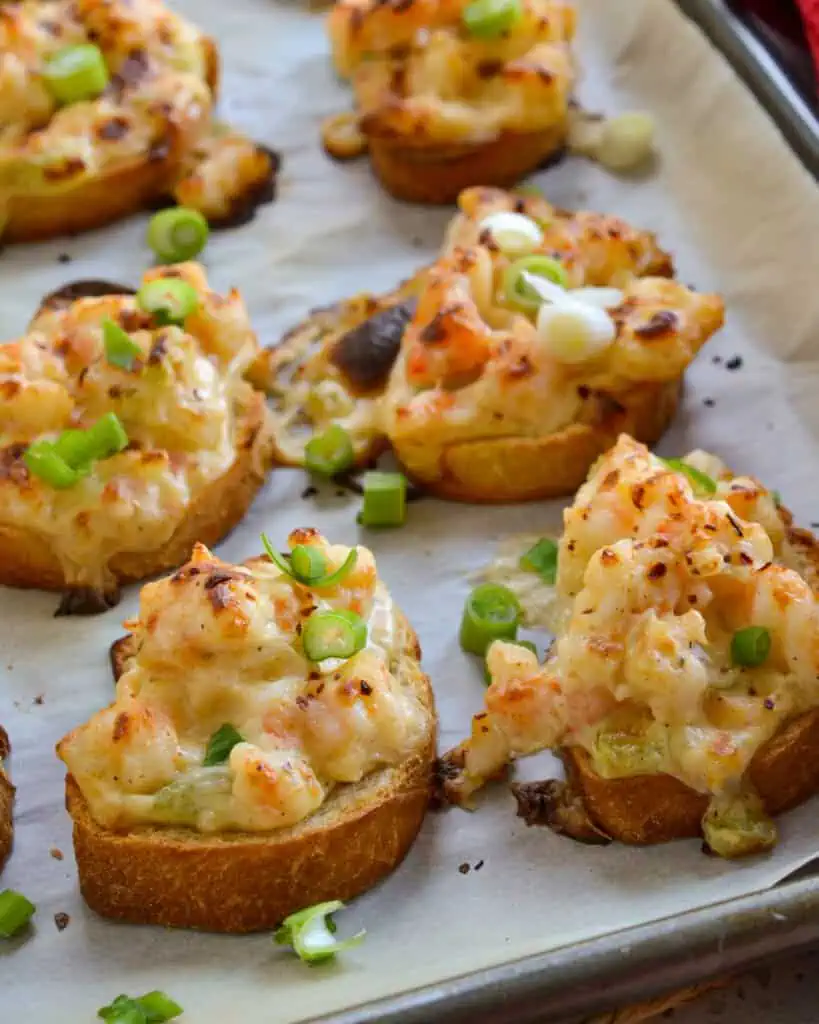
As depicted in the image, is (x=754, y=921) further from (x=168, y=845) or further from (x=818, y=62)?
(x=818, y=62)

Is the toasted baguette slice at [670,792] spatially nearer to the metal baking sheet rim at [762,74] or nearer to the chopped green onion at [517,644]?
the chopped green onion at [517,644]

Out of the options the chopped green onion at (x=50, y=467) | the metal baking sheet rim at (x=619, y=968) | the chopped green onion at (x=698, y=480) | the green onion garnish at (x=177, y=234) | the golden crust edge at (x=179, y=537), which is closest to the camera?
the metal baking sheet rim at (x=619, y=968)

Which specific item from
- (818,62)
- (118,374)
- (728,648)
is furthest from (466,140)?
(728,648)

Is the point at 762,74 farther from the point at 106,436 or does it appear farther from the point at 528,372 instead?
the point at 106,436

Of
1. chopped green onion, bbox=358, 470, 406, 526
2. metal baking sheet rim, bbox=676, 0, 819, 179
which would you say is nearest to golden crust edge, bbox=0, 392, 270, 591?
chopped green onion, bbox=358, 470, 406, 526

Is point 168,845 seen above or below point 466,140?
below

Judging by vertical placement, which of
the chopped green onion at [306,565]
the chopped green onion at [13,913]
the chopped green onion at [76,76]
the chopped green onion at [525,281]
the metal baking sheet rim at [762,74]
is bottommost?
the chopped green onion at [13,913]

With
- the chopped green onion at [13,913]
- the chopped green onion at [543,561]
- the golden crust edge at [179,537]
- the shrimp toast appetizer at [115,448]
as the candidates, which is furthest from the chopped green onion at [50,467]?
the chopped green onion at [543,561]
